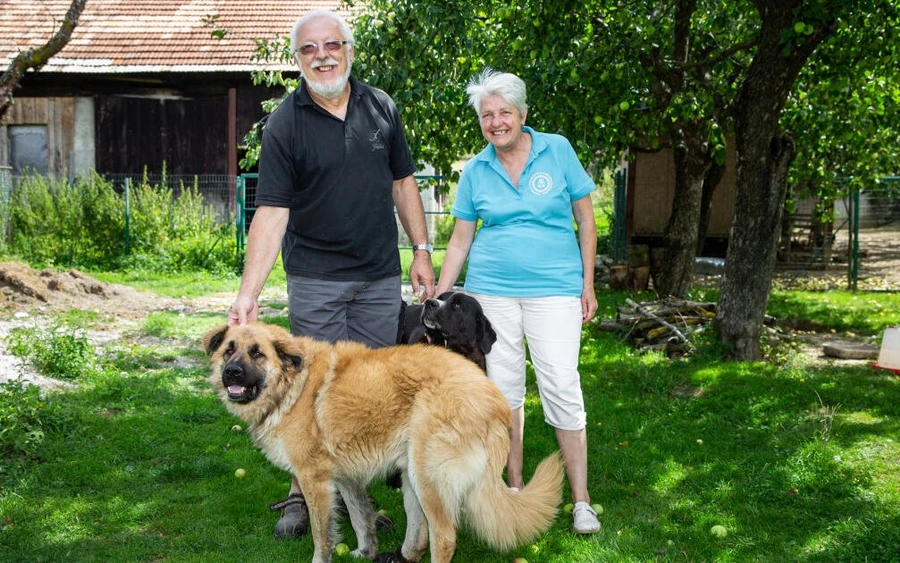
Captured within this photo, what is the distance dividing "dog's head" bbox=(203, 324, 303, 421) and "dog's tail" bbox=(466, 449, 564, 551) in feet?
3.30

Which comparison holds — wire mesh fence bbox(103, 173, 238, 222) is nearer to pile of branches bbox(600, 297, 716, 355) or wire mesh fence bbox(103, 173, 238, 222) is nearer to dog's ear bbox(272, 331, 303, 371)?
pile of branches bbox(600, 297, 716, 355)

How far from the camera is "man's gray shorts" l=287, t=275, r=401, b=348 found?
160 inches

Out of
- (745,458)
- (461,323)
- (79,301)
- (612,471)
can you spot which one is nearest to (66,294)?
(79,301)

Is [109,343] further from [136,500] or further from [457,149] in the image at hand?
[457,149]

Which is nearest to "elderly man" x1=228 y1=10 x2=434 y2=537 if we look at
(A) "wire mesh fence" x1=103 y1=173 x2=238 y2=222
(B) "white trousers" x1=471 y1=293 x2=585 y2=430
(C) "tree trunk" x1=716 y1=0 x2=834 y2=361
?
(B) "white trousers" x1=471 y1=293 x2=585 y2=430

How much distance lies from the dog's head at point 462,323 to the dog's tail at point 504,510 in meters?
0.90

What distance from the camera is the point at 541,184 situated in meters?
4.09

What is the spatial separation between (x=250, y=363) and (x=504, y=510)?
1.30 m

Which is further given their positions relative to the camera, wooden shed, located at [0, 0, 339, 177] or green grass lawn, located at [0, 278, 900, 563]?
wooden shed, located at [0, 0, 339, 177]

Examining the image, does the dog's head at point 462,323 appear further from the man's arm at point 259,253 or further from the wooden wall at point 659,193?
the wooden wall at point 659,193

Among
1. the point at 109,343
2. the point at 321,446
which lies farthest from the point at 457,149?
the point at 321,446

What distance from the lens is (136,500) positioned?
4613mm

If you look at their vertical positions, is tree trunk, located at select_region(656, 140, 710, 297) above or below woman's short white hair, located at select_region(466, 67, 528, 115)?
below

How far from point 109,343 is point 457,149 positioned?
5.57 meters
